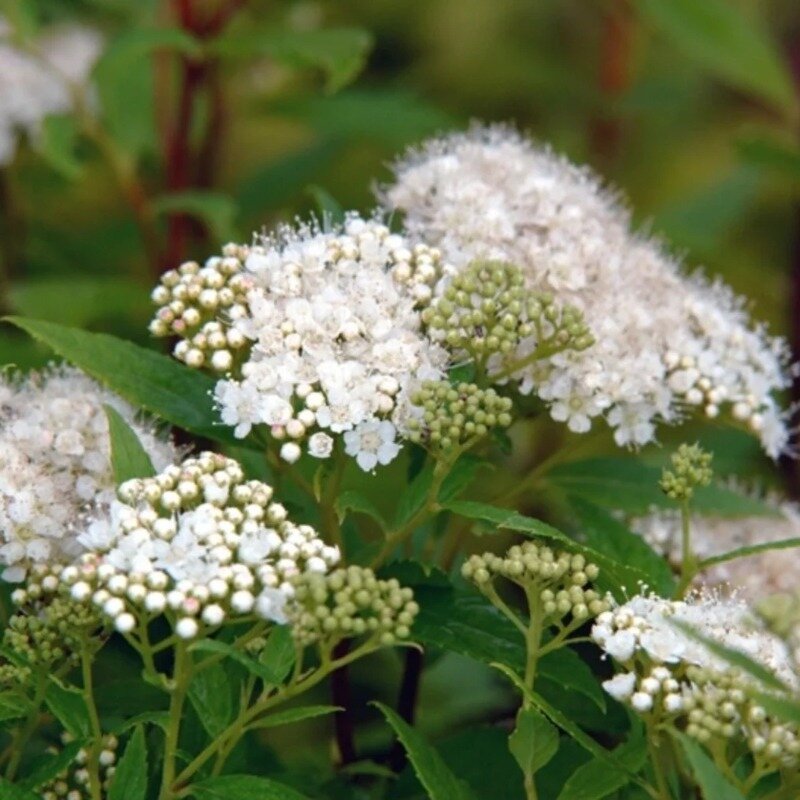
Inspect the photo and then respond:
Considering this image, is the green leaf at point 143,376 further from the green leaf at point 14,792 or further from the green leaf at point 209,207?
the green leaf at point 209,207

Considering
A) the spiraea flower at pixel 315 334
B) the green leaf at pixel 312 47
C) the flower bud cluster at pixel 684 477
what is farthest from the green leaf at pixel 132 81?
the flower bud cluster at pixel 684 477

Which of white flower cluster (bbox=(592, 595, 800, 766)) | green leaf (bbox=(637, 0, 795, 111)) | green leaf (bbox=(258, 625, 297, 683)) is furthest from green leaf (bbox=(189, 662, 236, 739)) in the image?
green leaf (bbox=(637, 0, 795, 111))

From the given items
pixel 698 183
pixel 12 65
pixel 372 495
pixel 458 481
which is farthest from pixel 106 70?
pixel 698 183

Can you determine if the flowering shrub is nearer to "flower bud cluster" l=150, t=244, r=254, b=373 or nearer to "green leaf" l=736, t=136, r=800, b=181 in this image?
"flower bud cluster" l=150, t=244, r=254, b=373

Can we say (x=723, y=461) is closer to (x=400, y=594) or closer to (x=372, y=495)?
(x=372, y=495)

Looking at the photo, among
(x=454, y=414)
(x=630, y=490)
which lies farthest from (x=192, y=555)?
(x=630, y=490)

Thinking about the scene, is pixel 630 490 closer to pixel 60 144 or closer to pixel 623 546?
pixel 623 546
